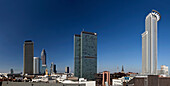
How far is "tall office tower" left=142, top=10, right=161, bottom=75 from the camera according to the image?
14050 cm

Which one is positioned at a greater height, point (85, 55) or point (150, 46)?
point (150, 46)

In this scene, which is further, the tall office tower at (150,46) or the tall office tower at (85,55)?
the tall office tower at (85,55)

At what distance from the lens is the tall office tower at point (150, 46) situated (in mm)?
140500

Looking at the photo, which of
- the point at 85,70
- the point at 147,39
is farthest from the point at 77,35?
the point at 147,39

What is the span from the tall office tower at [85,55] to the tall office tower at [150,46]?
4864 cm

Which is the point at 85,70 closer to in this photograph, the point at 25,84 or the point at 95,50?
the point at 95,50

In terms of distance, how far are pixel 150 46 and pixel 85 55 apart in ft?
204

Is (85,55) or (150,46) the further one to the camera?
(85,55)

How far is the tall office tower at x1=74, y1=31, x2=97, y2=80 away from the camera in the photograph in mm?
146250

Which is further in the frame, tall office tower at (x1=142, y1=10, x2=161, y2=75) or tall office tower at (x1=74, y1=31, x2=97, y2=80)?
tall office tower at (x1=74, y1=31, x2=97, y2=80)

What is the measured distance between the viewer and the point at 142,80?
107 ft

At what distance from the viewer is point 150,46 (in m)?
144

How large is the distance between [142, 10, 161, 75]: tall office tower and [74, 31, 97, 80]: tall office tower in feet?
160

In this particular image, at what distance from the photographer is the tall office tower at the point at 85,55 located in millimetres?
146250
